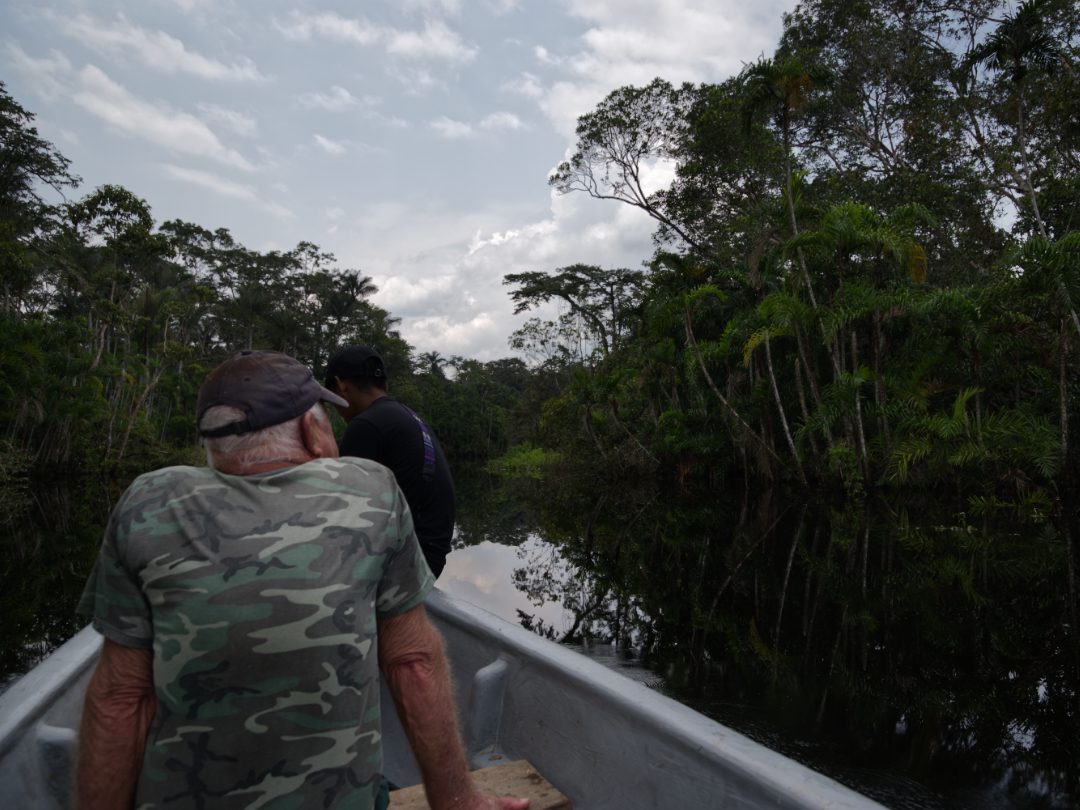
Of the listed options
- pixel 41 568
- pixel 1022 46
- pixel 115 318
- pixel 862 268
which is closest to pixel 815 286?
pixel 862 268

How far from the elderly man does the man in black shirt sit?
4.20ft

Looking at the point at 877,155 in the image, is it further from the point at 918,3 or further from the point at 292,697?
the point at 292,697

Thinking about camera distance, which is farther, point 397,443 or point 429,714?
point 397,443

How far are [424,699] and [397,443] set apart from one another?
1317 millimetres

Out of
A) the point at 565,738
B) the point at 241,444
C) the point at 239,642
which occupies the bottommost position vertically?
the point at 565,738

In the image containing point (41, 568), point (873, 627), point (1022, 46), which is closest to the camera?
point (873, 627)

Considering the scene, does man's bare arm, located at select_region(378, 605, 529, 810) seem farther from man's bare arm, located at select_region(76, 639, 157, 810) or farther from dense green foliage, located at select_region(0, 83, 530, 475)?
dense green foliage, located at select_region(0, 83, 530, 475)

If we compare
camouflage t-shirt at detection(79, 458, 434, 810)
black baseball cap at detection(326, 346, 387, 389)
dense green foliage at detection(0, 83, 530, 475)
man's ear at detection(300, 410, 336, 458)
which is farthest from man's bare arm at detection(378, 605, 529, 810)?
dense green foliage at detection(0, 83, 530, 475)

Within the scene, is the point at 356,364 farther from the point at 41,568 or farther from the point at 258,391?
the point at 41,568

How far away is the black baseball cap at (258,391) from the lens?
51.2 inches

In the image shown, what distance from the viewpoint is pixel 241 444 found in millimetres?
1296

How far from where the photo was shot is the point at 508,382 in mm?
70562

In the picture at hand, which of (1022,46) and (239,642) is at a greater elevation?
(1022,46)

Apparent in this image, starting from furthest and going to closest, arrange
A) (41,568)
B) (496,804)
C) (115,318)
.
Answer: (115,318) → (41,568) → (496,804)
